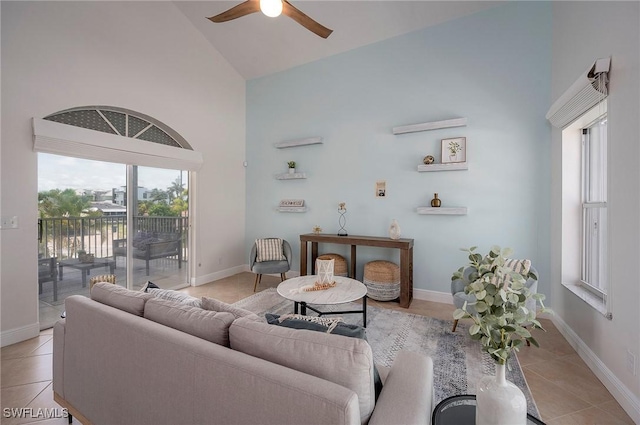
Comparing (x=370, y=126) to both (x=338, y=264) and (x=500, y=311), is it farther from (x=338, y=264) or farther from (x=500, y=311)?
(x=500, y=311)

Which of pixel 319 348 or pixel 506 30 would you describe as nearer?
pixel 319 348

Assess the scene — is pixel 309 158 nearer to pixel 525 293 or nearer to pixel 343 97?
pixel 343 97

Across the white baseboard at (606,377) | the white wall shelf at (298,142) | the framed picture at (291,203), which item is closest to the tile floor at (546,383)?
the white baseboard at (606,377)

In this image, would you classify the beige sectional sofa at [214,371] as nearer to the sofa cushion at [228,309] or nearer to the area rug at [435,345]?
the sofa cushion at [228,309]

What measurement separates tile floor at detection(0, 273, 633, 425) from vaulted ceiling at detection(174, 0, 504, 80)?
12.9 ft

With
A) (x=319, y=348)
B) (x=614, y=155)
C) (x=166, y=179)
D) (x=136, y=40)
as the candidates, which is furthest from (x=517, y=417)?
(x=136, y=40)

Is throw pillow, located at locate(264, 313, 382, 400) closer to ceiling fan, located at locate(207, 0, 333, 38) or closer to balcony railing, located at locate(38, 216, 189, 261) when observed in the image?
ceiling fan, located at locate(207, 0, 333, 38)

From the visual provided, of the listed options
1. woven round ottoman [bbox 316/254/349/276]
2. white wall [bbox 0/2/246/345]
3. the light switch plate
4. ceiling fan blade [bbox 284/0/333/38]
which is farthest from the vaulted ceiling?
the light switch plate

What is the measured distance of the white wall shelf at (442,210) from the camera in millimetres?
3570

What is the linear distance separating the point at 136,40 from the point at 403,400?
480 cm

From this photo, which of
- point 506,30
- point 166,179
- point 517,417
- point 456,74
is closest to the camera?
point 517,417

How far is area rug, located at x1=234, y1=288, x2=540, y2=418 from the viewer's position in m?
2.04

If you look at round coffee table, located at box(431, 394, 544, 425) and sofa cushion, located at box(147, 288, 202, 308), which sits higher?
sofa cushion, located at box(147, 288, 202, 308)

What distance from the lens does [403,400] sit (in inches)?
39.9
